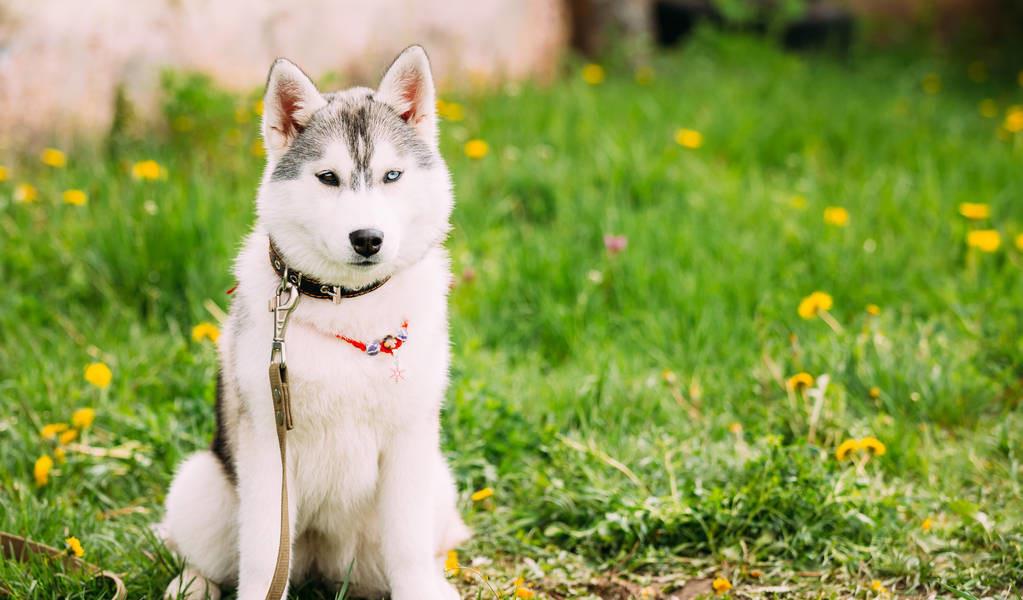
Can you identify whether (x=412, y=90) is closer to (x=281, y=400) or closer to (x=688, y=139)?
(x=281, y=400)

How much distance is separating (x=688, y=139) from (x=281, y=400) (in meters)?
3.54

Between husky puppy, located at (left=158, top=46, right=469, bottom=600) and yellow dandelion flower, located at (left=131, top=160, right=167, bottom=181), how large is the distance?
2.03 metres

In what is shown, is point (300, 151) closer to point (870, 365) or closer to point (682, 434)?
point (682, 434)

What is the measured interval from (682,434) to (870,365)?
77cm

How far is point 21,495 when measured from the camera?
3078mm

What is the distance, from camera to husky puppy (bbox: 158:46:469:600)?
94.7 inches

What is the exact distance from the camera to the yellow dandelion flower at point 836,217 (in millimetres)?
4559

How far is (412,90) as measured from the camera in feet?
8.59

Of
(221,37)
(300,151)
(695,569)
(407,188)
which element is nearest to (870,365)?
(695,569)

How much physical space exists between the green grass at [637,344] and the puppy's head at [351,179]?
1052 mm

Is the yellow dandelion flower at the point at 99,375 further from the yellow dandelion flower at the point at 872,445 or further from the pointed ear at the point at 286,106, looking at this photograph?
the yellow dandelion flower at the point at 872,445

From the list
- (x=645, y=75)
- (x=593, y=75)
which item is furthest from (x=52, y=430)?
(x=645, y=75)

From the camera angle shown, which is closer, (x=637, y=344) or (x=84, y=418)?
(x=84, y=418)

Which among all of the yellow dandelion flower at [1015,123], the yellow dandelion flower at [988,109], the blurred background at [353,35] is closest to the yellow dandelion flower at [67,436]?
the blurred background at [353,35]
